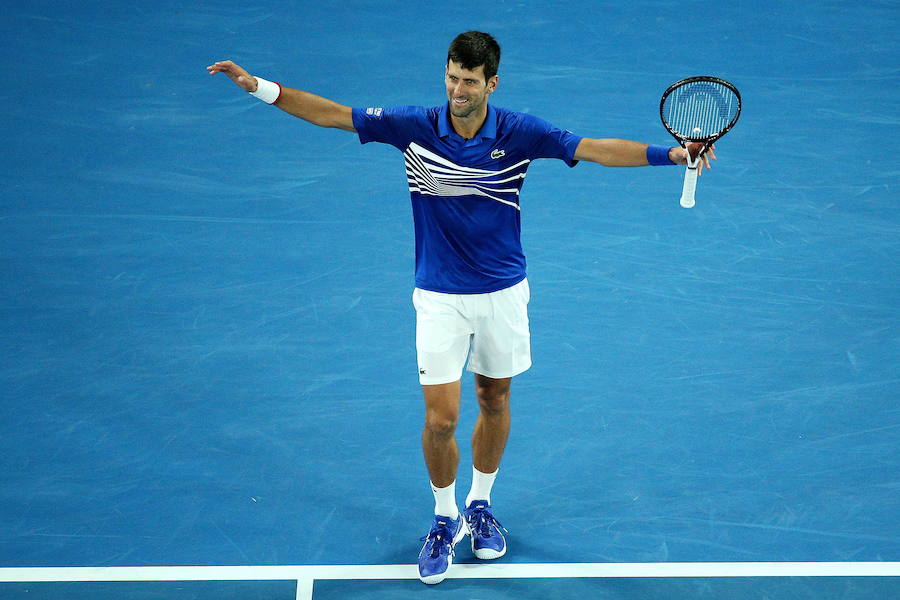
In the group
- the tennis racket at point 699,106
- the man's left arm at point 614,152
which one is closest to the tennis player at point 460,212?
the man's left arm at point 614,152

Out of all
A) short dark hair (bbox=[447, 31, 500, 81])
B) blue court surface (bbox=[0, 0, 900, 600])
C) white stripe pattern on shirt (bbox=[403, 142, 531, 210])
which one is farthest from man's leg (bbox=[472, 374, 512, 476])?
short dark hair (bbox=[447, 31, 500, 81])

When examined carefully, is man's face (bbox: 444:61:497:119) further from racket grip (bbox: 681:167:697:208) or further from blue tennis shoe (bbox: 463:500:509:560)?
blue tennis shoe (bbox: 463:500:509:560)

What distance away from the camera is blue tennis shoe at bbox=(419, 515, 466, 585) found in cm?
538

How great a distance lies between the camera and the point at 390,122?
5184mm

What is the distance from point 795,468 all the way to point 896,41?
22.6ft

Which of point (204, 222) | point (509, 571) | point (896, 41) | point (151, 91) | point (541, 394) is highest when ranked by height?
point (896, 41)

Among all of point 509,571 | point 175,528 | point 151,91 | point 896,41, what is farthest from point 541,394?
A: point 896,41

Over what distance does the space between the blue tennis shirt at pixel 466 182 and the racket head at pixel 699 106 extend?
0.48 m

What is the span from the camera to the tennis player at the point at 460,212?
196 inches

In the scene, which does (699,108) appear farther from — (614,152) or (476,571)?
(476,571)

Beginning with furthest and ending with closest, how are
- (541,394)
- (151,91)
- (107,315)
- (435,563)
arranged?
(151,91) < (107,315) < (541,394) < (435,563)

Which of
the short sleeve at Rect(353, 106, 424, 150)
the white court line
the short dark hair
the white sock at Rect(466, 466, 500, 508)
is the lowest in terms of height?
the white court line

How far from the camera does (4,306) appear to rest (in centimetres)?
746

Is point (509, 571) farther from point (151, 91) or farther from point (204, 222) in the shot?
point (151, 91)
